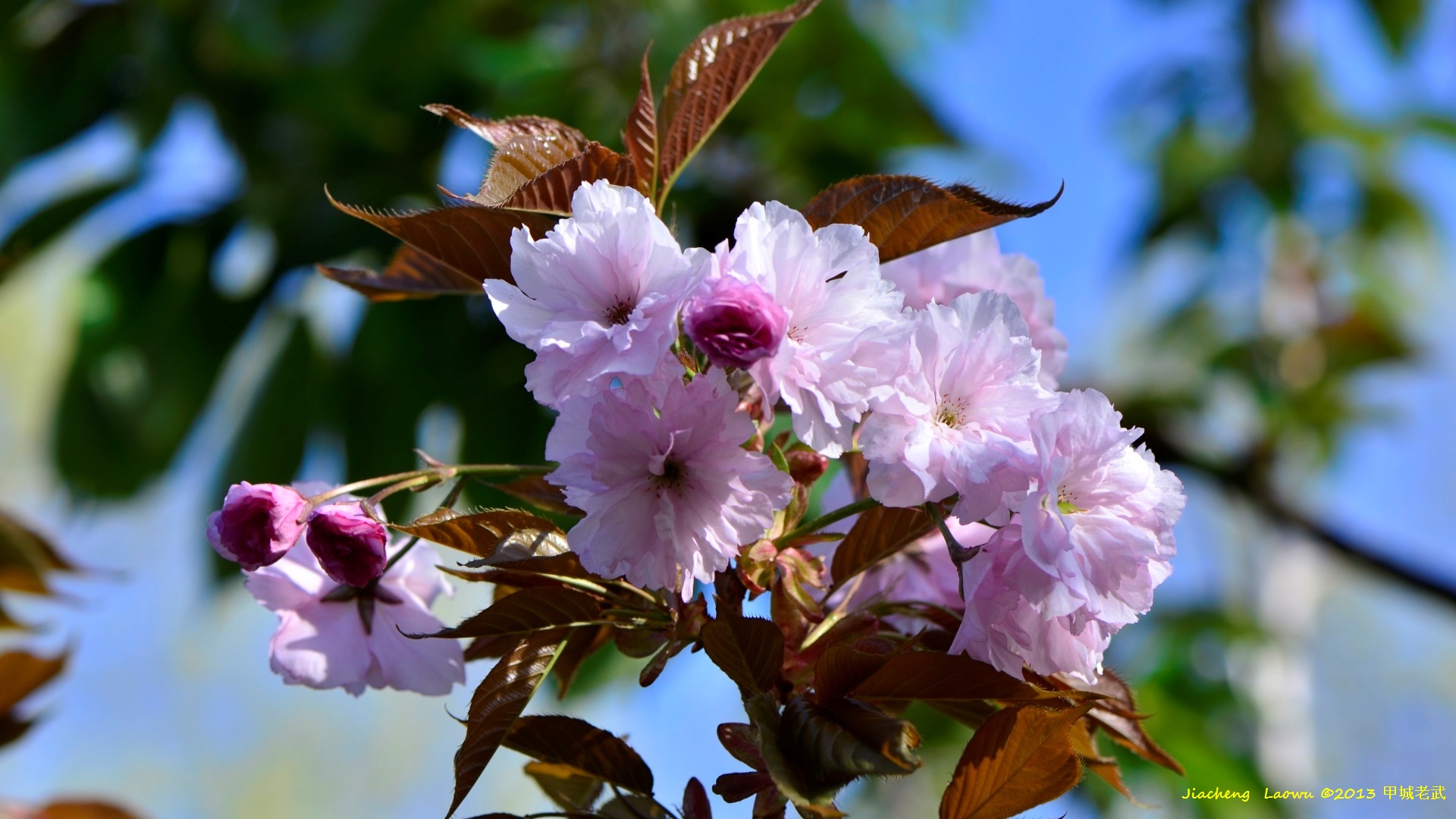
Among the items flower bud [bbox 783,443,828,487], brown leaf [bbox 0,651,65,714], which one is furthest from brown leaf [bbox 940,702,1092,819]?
brown leaf [bbox 0,651,65,714]

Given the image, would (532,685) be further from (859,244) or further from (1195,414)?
(1195,414)

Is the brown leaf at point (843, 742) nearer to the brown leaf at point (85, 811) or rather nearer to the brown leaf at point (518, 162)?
the brown leaf at point (518, 162)

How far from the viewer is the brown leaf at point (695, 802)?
1.57ft

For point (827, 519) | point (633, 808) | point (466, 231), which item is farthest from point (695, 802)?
point (466, 231)

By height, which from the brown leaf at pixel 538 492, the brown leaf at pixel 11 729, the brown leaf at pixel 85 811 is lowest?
the brown leaf at pixel 85 811

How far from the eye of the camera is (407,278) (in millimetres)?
561

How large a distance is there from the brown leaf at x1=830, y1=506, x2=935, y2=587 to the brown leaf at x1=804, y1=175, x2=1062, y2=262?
0.12 meters

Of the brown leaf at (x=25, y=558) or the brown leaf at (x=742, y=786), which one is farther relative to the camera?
the brown leaf at (x=25, y=558)

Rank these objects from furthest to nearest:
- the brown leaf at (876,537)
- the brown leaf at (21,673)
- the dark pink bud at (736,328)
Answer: the brown leaf at (21,673)
the brown leaf at (876,537)
the dark pink bud at (736,328)

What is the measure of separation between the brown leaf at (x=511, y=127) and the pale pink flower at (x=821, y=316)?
0.12 m

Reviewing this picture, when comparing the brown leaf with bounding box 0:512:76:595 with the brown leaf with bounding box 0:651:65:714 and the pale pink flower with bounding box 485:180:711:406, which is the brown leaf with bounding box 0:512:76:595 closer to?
the brown leaf with bounding box 0:651:65:714

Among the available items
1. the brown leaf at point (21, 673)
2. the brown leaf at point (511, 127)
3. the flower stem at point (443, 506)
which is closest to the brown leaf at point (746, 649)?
the flower stem at point (443, 506)

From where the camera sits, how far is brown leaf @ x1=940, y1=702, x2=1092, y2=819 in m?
0.42

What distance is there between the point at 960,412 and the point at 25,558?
0.83m
